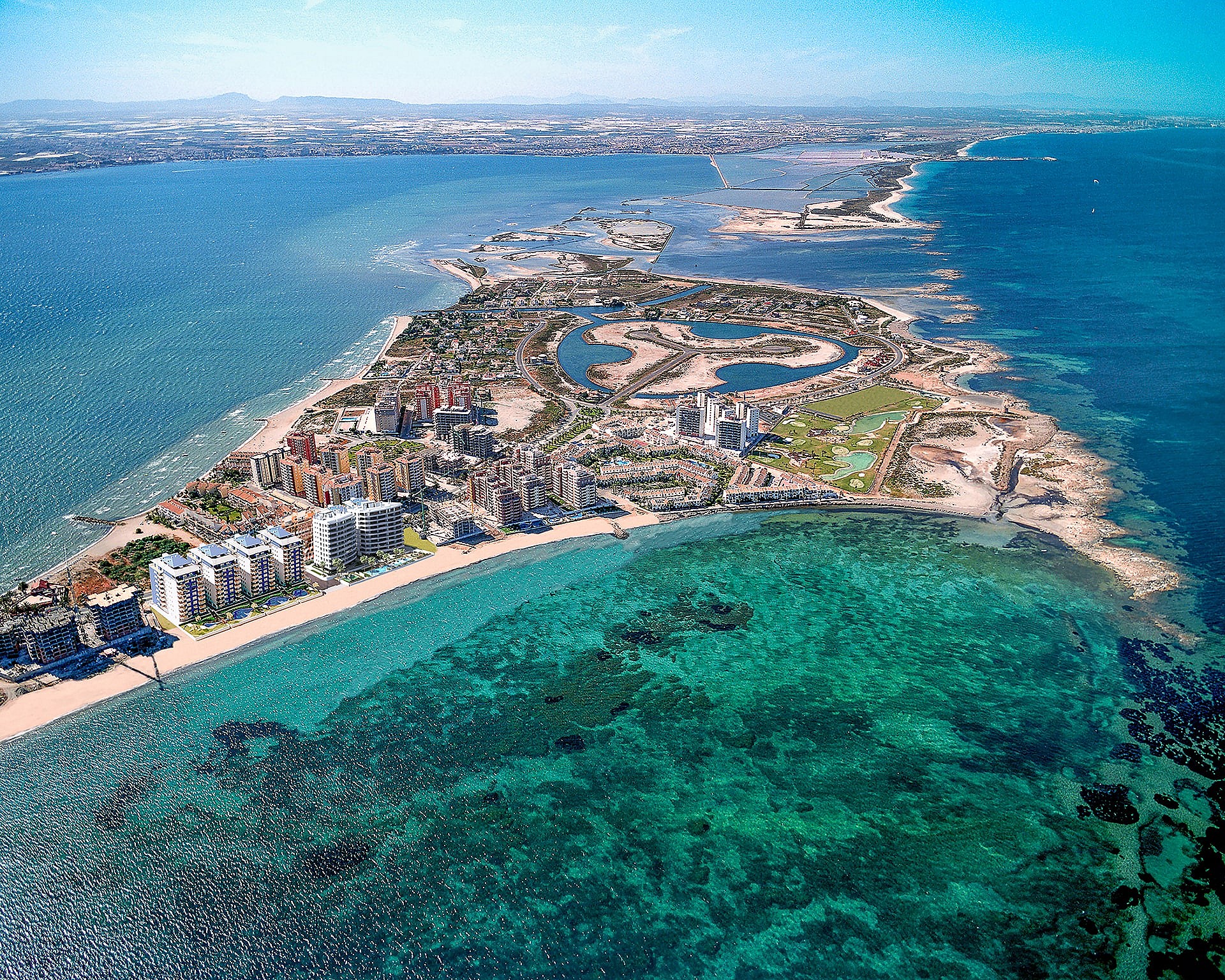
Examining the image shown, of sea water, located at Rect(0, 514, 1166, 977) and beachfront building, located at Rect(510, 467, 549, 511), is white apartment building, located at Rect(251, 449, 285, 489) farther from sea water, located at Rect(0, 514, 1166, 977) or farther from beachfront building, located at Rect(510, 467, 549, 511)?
sea water, located at Rect(0, 514, 1166, 977)

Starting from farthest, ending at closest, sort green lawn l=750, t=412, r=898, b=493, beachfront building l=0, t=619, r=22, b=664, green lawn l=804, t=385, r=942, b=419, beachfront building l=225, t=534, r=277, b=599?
green lawn l=804, t=385, r=942, b=419, green lawn l=750, t=412, r=898, b=493, beachfront building l=225, t=534, r=277, b=599, beachfront building l=0, t=619, r=22, b=664

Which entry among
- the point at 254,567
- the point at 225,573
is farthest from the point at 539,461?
the point at 225,573

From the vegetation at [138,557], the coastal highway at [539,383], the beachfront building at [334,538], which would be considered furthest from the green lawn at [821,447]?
the vegetation at [138,557]

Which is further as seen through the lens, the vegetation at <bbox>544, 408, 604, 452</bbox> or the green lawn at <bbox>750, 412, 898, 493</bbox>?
the vegetation at <bbox>544, 408, 604, 452</bbox>

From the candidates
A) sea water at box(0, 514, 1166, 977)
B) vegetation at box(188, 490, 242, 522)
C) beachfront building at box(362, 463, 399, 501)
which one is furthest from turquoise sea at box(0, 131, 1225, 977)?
vegetation at box(188, 490, 242, 522)

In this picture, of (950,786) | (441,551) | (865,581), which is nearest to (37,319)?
(441,551)

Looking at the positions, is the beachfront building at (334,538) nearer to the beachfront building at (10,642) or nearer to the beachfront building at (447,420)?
the beachfront building at (10,642)

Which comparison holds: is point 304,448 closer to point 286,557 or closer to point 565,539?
point 286,557
